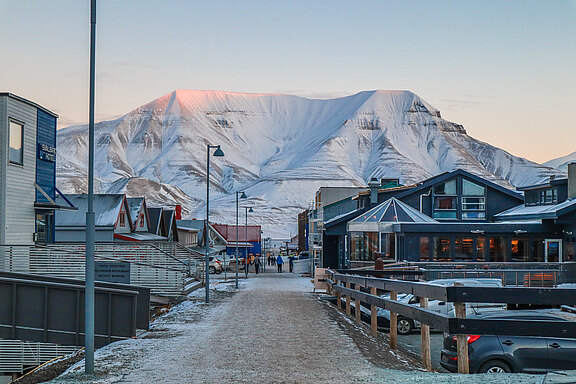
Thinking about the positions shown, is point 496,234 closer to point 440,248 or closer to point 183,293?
point 440,248

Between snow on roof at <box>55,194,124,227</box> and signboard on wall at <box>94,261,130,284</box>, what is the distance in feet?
74.9

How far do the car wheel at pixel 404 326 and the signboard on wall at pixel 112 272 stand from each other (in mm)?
11016

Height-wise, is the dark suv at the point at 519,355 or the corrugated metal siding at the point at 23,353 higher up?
the dark suv at the point at 519,355

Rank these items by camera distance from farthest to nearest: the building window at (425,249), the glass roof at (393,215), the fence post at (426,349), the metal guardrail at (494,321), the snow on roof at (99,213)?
the snow on roof at (99,213)
the glass roof at (393,215)
the building window at (425,249)
the fence post at (426,349)
the metal guardrail at (494,321)

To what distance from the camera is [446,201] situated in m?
52.5

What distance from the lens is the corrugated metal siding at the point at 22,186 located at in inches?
1213

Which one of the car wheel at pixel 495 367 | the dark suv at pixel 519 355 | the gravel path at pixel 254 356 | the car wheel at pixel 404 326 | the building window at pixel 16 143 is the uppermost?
the building window at pixel 16 143

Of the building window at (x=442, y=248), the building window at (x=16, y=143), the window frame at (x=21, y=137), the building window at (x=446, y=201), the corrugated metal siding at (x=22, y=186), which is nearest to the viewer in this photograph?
the window frame at (x=21, y=137)

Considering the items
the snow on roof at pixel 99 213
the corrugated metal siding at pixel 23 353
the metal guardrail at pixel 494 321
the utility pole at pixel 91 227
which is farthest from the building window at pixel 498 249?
the utility pole at pixel 91 227

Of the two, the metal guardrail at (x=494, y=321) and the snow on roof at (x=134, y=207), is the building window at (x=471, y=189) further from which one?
the metal guardrail at (x=494, y=321)

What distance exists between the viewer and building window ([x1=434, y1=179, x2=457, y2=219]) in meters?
52.3

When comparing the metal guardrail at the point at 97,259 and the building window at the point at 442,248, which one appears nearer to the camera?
the metal guardrail at the point at 97,259

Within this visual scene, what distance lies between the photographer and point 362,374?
1157cm

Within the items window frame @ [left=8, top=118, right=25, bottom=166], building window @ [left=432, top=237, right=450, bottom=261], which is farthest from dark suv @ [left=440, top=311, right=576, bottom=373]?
building window @ [left=432, top=237, right=450, bottom=261]
